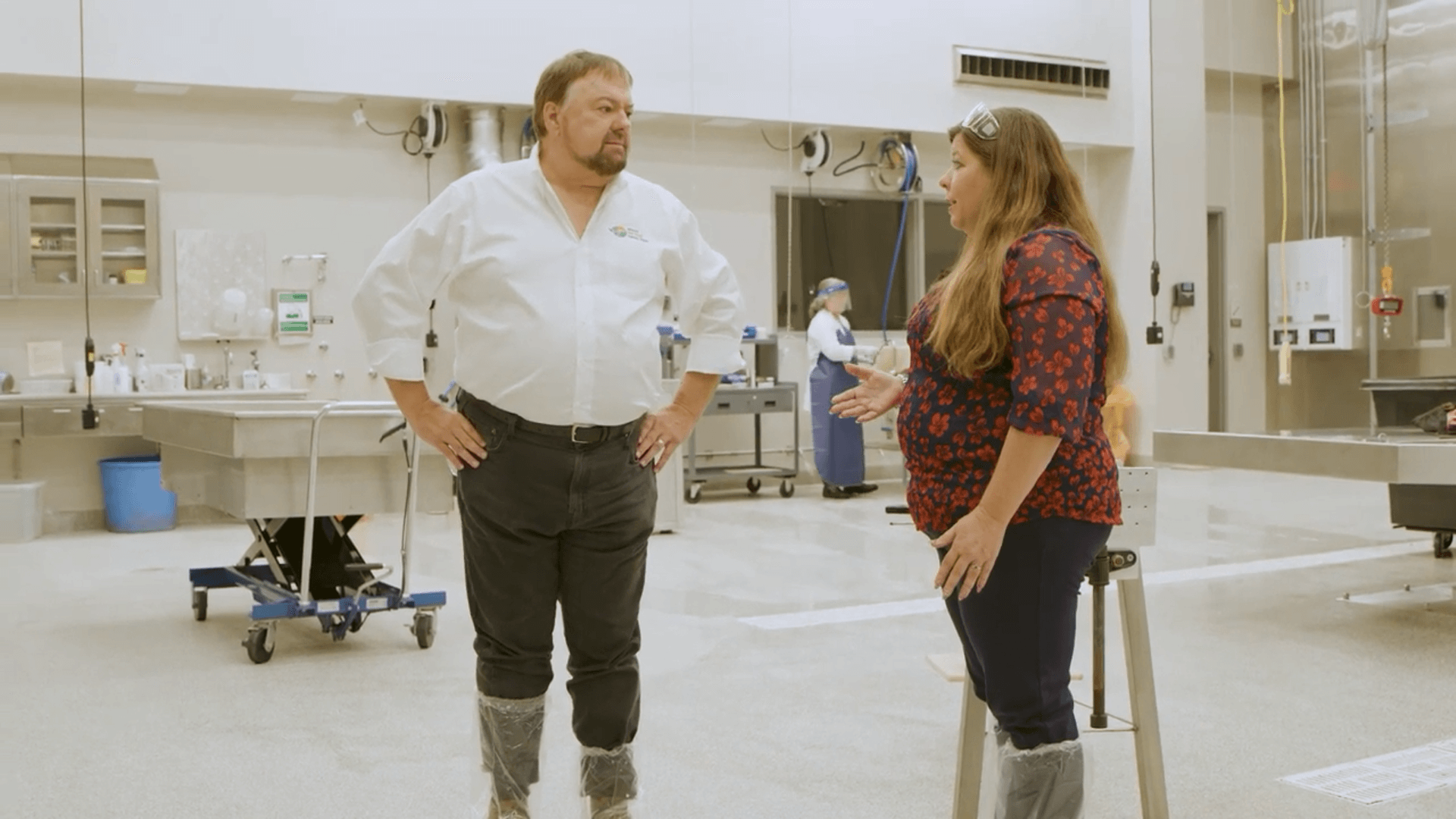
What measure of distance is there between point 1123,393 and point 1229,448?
20.1 feet

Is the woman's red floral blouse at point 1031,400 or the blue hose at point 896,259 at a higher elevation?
the blue hose at point 896,259

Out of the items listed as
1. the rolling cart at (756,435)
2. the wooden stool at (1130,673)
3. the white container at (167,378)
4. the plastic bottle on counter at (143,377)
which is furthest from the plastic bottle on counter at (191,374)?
the wooden stool at (1130,673)

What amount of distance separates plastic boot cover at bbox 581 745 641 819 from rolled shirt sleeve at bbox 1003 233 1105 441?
109cm

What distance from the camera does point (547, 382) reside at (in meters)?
2.28

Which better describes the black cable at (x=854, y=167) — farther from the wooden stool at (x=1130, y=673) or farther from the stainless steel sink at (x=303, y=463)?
the wooden stool at (x=1130, y=673)

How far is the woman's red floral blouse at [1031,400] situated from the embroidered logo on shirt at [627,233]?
0.57 metres

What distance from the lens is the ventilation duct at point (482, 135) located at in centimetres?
902

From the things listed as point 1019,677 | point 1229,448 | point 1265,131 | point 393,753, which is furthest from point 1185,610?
point 1019,677

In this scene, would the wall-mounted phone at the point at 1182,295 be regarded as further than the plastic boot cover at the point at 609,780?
Yes

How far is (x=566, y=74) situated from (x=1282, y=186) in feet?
14.3

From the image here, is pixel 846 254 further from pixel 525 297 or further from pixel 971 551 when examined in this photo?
pixel 971 551

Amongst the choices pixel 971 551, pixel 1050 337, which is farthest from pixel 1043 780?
pixel 1050 337

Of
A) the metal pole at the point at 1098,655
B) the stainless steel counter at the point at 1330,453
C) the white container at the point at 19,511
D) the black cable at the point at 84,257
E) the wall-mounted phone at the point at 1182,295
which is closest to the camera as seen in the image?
the metal pole at the point at 1098,655

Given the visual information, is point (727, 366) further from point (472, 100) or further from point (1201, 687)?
point (472, 100)
